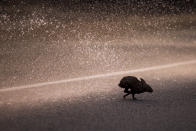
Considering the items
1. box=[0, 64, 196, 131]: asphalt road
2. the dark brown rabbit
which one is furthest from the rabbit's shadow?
the dark brown rabbit

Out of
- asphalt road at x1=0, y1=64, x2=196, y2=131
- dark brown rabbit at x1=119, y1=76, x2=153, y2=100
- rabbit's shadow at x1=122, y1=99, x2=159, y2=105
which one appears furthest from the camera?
rabbit's shadow at x1=122, y1=99, x2=159, y2=105

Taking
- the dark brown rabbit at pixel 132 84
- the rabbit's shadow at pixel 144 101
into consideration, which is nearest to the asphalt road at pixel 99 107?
the rabbit's shadow at pixel 144 101

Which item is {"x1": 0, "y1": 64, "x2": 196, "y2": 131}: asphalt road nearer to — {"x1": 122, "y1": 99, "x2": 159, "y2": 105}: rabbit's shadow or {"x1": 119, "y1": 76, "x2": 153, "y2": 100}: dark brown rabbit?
{"x1": 122, "y1": 99, "x2": 159, "y2": 105}: rabbit's shadow

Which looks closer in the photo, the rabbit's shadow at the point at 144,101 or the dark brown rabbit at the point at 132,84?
the dark brown rabbit at the point at 132,84

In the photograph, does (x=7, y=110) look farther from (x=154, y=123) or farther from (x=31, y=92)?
(x=154, y=123)

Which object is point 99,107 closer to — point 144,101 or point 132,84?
point 132,84

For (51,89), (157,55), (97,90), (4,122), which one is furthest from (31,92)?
(157,55)

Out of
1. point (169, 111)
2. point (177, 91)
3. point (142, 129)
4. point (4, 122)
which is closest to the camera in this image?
point (142, 129)

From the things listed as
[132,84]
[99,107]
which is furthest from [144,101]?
[99,107]

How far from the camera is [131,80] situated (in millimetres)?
7715

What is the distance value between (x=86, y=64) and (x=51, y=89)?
309 centimetres

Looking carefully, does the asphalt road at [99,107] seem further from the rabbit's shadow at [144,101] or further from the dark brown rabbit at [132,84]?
the dark brown rabbit at [132,84]

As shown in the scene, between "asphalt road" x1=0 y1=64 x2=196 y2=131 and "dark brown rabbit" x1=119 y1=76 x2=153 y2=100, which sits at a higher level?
"dark brown rabbit" x1=119 y1=76 x2=153 y2=100

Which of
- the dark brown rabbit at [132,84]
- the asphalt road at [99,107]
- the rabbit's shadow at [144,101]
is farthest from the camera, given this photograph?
the rabbit's shadow at [144,101]
